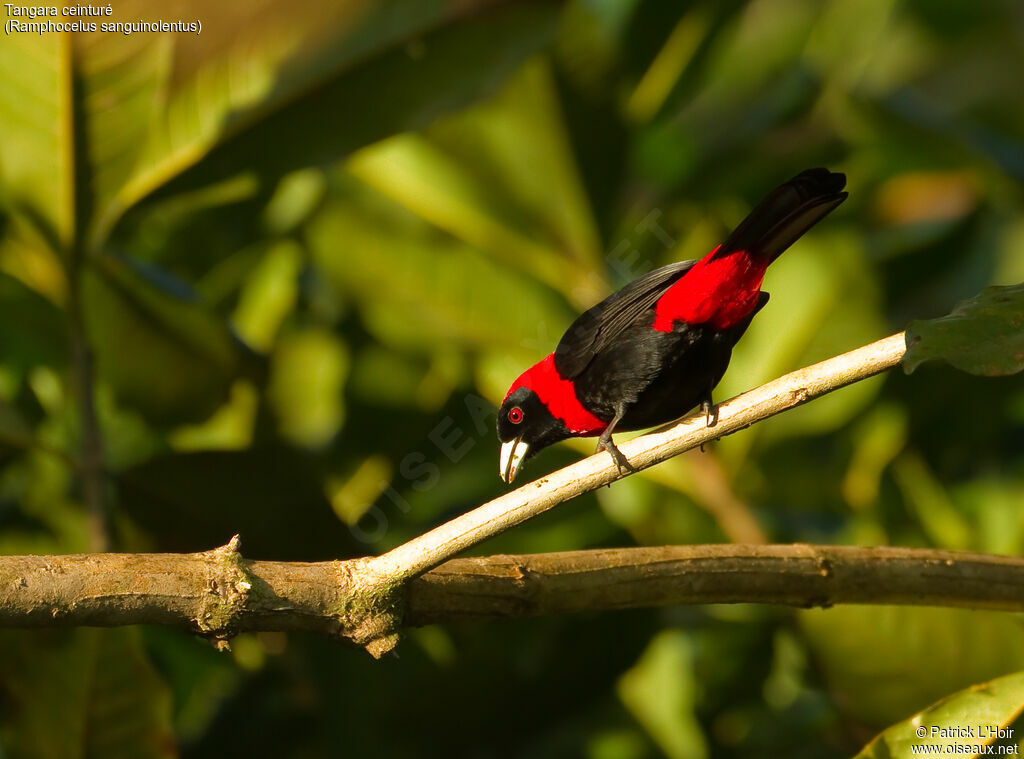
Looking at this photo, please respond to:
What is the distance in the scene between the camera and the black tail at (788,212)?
2.39 metres

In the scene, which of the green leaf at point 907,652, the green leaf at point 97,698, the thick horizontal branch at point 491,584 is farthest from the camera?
the green leaf at point 907,652

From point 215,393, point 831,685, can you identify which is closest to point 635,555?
point 831,685

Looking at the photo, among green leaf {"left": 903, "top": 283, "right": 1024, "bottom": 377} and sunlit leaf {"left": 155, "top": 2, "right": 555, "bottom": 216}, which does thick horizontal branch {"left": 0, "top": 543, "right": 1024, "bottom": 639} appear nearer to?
green leaf {"left": 903, "top": 283, "right": 1024, "bottom": 377}

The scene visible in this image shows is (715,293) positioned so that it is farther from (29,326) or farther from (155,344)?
(29,326)

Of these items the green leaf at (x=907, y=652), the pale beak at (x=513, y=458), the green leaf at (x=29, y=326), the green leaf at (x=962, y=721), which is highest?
the green leaf at (x=29, y=326)

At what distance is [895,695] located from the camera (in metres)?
3.00

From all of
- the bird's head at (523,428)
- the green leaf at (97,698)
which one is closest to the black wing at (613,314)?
the bird's head at (523,428)

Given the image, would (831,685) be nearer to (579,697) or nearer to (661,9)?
(579,697)

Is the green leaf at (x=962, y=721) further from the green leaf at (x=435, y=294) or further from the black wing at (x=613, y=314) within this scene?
the green leaf at (x=435, y=294)

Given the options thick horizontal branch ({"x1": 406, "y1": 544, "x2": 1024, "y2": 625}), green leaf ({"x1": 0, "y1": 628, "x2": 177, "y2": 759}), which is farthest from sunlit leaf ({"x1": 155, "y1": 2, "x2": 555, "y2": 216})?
thick horizontal branch ({"x1": 406, "y1": 544, "x2": 1024, "y2": 625})

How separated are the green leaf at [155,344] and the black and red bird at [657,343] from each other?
90 cm

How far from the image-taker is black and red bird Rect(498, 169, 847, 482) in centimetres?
275

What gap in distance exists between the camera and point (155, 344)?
3246mm

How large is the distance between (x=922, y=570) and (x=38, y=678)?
209cm
